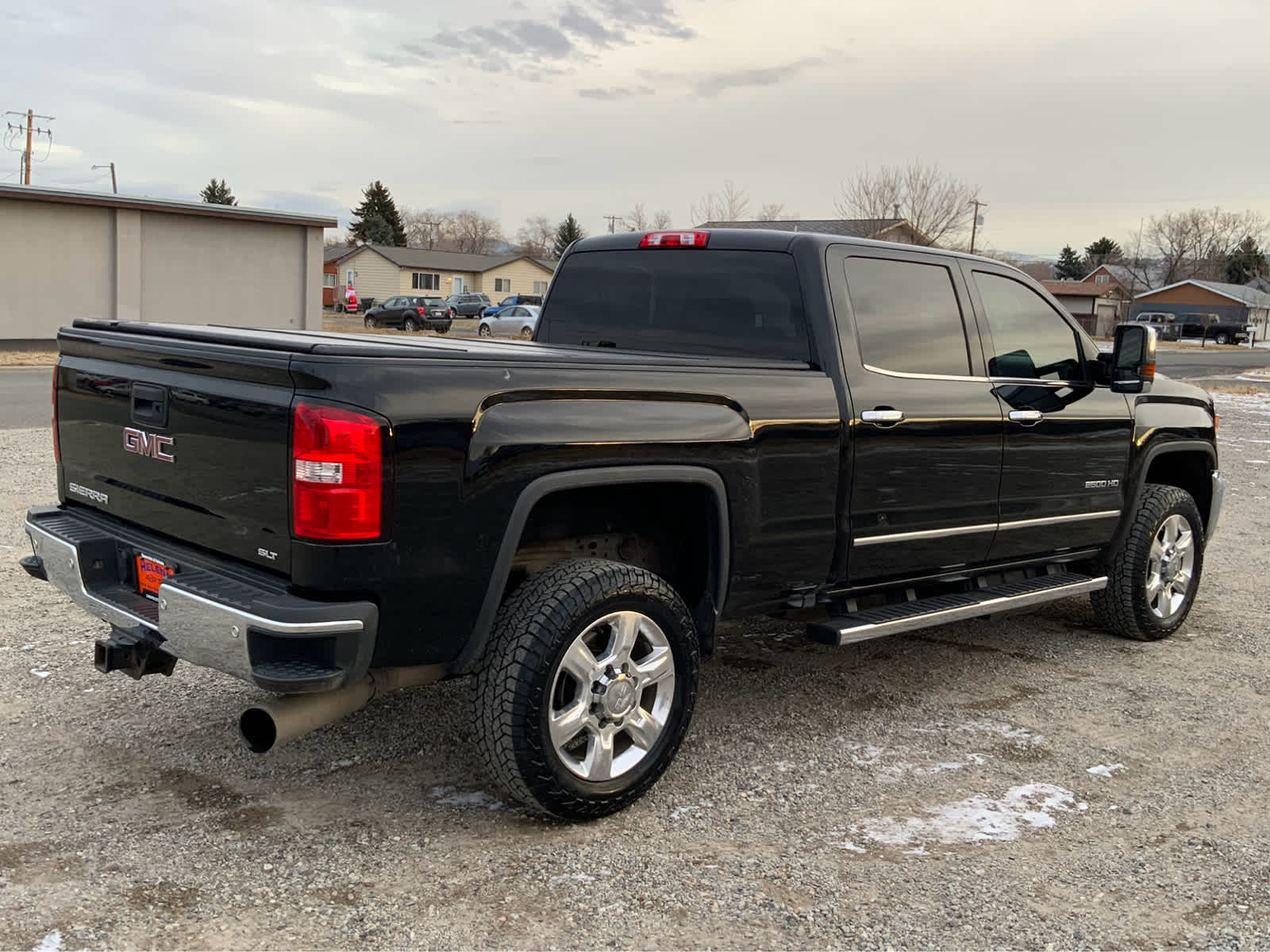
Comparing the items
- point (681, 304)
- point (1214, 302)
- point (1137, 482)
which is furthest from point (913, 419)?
point (1214, 302)

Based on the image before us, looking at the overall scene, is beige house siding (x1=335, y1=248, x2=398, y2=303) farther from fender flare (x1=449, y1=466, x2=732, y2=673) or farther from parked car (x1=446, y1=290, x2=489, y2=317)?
fender flare (x1=449, y1=466, x2=732, y2=673)

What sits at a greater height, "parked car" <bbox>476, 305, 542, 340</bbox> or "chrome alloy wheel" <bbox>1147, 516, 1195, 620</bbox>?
"parked car" <bbox>476, 305, 542, 340</bbox>

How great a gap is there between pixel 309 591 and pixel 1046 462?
3498 mm

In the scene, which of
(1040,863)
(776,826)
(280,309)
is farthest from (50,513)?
(280,309)

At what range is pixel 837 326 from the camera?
4555 millimetres

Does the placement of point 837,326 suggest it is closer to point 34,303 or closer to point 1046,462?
point 1046,462

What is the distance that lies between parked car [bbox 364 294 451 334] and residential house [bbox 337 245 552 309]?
26144mm

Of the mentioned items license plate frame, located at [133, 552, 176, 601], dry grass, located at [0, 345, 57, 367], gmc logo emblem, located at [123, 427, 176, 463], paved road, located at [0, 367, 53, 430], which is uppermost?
gmc logo emblem, located at [123, 427, 176, 463]

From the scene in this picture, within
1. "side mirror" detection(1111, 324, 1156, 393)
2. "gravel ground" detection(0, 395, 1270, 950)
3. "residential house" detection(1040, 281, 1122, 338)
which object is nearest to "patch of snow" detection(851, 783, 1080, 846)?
"gravel ground" detection(0, 395, 1270, 950)

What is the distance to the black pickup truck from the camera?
10.6ft

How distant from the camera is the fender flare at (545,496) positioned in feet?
11.4

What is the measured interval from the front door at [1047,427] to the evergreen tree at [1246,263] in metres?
122

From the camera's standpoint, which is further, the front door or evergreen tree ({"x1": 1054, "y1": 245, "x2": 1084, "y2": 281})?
evergreen tree ({"x1": 1054, "y1": 245, "x2": 1084, "y2": 281})

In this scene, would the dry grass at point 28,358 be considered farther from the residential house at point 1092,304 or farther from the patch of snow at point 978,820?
the residential house at point 1092,304
